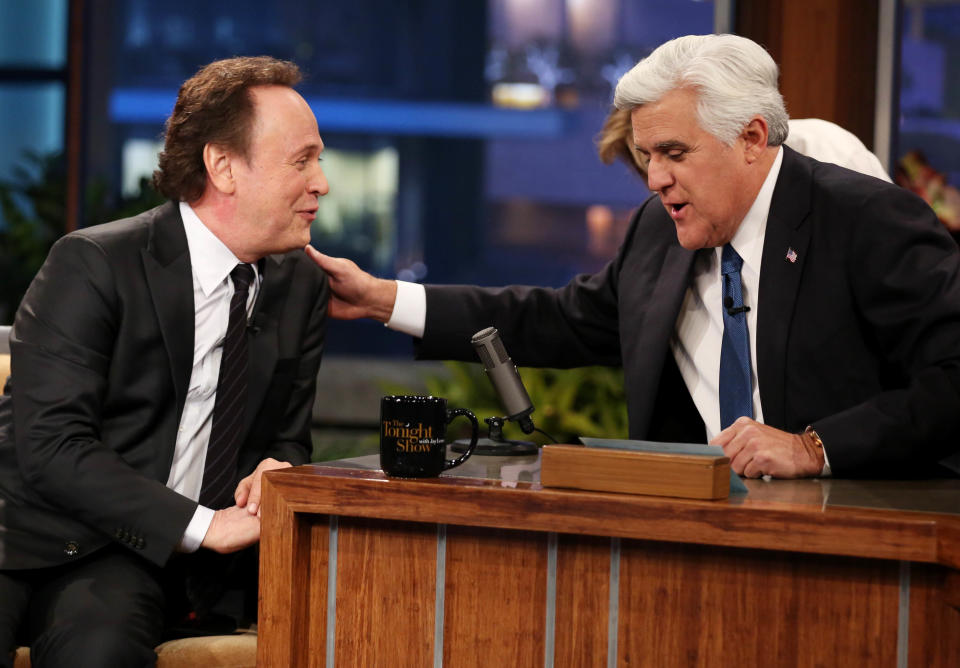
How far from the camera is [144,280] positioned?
2137 mm

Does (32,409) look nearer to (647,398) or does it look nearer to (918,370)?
(647,398)

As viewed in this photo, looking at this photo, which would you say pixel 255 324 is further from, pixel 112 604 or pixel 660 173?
pixel 660 173

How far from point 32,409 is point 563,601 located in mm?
1004

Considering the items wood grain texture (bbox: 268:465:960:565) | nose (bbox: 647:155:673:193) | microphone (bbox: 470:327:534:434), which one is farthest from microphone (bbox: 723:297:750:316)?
wood grain texture (bbox: 268:465:960:565)

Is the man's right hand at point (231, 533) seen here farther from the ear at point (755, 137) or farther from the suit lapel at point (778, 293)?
the ear at point (755, 137)

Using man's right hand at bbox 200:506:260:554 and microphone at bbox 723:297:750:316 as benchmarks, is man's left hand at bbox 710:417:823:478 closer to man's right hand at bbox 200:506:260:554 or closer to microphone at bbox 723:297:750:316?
microphone at bbox 723:297:750:316

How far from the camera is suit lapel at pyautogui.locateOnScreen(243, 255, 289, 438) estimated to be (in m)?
2.25

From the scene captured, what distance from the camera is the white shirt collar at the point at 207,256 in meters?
2.23

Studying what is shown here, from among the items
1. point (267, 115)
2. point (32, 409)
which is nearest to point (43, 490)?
point (32, 409)

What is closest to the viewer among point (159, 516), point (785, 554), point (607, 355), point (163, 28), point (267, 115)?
point (785, 554)

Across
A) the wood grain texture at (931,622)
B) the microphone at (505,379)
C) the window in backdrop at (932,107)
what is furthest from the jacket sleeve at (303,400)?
the window in backdrop at (932,107)

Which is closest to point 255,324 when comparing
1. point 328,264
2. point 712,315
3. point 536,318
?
point 328,264

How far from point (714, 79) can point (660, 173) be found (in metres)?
0.21

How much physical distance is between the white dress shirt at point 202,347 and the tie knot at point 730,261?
0.98m
